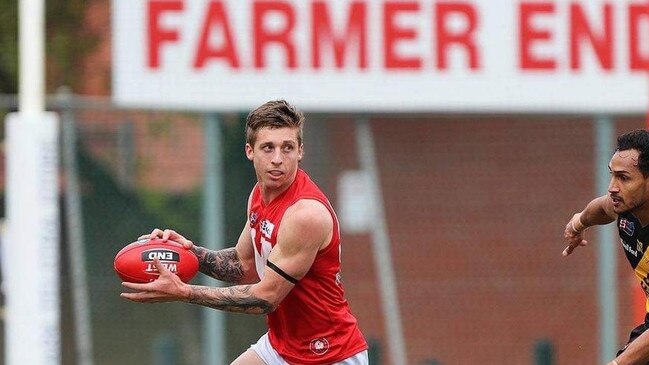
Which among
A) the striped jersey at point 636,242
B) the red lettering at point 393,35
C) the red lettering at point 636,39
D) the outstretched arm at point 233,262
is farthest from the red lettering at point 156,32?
the striped jersey at point 636,242

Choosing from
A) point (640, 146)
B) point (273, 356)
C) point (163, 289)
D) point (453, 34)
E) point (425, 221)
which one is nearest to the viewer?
point (163, 289)

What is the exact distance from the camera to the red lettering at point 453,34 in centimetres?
1079

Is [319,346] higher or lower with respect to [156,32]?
lower

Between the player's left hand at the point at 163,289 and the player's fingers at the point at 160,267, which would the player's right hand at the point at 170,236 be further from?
the player's left hand at the point at 163,289

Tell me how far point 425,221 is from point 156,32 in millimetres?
2548

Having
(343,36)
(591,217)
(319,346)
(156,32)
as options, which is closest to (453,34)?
(343,36)

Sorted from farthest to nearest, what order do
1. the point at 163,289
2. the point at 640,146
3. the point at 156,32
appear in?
the point at 156,32 < the point at 640,146 < the point at 163,289

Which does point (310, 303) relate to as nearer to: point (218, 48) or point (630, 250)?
point (630, 250)

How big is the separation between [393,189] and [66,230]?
2.59 metres

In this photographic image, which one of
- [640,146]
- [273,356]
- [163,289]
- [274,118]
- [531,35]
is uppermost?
[531,35]

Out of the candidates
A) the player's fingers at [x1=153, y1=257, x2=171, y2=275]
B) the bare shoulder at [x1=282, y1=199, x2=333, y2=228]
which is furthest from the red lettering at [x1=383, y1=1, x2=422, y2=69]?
the player's fingers at [x1=153, y1=257, x2=171, y2=275]

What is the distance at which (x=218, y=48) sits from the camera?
34.9 feet

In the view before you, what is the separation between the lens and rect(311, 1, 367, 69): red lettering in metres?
10.7

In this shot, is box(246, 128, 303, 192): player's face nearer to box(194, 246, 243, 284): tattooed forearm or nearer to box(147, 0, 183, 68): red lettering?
box(194, 246, 243, 284): tattooed forearm
